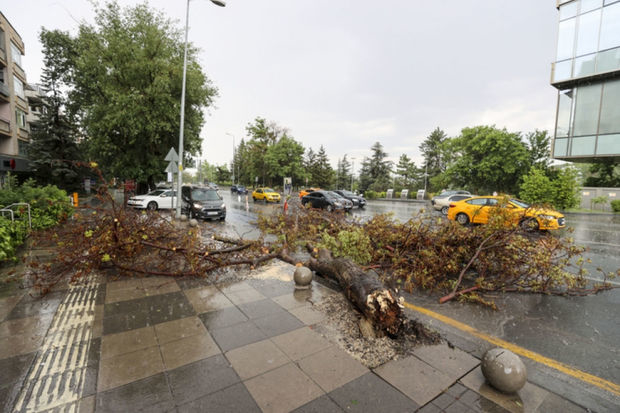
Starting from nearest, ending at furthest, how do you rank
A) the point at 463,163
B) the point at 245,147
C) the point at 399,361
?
the point at 399,361 → the point at 463,163 → the point at 245,147

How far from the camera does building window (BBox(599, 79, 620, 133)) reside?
2442 centimetres

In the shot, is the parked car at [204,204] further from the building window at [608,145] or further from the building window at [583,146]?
the building window at [608,145]

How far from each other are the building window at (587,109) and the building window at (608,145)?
1087 millimetres

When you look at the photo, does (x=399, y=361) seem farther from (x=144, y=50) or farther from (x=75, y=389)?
(x=144, y=50)

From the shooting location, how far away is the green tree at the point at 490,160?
127ft

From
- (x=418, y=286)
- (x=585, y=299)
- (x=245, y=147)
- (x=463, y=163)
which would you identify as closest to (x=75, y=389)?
(x=418, y=286)

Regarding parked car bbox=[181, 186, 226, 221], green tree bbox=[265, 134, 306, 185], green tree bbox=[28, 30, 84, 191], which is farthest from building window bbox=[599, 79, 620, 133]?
green tree bbox=[28, 30, 84, 191]

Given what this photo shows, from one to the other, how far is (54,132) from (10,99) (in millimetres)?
3659

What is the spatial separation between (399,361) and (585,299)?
4.38 m

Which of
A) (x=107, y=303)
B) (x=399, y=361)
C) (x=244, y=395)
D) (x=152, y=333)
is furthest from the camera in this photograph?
(x=107, y=303)

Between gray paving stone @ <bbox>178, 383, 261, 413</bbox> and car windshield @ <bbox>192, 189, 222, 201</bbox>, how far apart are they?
45.4 feet

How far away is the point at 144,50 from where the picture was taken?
771 inches

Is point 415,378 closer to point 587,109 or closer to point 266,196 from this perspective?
point 266,196

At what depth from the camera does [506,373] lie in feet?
8.06
